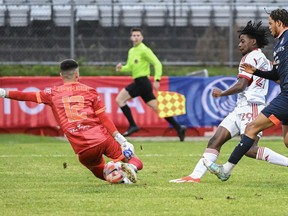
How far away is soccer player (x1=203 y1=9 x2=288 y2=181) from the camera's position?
9.62 m

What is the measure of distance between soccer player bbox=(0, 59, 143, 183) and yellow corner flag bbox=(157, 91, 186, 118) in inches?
404

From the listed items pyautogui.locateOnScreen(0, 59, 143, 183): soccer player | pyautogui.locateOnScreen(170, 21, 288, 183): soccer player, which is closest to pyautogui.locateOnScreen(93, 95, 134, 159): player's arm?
pyautogui.locateOnScreen(0, 59, 143, 183): soccer player

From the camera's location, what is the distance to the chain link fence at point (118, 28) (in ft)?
73.1

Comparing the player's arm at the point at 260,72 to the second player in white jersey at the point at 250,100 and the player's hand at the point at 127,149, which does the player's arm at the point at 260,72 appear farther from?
the player's hand at the point at 127,149

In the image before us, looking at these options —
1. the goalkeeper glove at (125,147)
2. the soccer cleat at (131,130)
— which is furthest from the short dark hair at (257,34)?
the soccer cleat at (131,130)

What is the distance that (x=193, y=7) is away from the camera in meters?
A: 22.7

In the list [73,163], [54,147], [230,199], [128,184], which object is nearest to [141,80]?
[54,147]

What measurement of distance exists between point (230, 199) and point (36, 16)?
1474 cm

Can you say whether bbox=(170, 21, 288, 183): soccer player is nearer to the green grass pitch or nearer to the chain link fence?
the green grass pitch

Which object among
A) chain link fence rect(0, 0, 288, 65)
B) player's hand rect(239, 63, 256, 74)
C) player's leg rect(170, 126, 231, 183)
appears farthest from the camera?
chain link fence rect(0, 0, 288, 65)

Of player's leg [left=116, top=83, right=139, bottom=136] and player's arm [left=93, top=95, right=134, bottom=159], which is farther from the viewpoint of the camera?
player's leg [left=116, top=83, right=139, bottom=136]

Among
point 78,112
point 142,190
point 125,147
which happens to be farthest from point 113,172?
point 78,112

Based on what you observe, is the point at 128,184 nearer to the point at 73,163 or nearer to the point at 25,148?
the point at 73,163

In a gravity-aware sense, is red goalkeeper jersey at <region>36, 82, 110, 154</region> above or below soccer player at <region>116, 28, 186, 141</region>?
above
